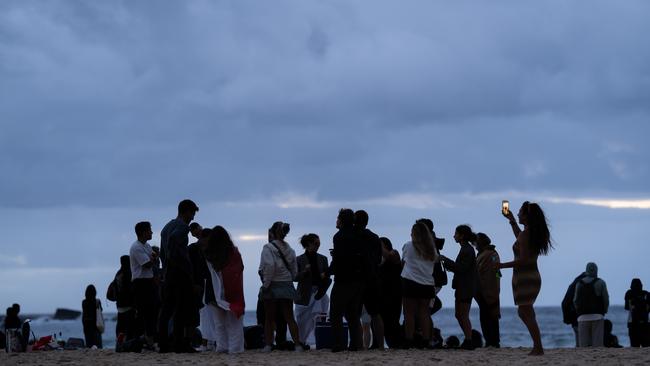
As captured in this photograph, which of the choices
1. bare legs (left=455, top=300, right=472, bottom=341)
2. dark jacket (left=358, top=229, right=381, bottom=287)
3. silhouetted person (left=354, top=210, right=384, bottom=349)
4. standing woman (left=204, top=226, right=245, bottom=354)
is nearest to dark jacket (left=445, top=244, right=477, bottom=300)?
bare legs (left=455, top=300, right=472, bottom=341)

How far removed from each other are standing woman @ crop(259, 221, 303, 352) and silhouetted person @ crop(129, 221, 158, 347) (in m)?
1.63

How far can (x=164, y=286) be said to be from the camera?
14.1 metres

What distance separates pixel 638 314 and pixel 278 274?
734 centimetres

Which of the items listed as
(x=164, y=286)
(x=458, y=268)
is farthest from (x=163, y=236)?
(x=458, y=268)

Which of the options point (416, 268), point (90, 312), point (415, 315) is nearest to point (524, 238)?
point (416, 268)

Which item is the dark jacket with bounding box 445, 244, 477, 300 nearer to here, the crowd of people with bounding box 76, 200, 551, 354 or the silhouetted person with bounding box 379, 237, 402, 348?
the crowd of people with bounding box 76, 200, 551, 354

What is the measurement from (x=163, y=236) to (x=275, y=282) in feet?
5.48

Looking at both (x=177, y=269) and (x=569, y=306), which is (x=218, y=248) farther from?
(x=569, y=306)

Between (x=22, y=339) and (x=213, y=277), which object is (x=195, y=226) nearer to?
(x=213, y=277)

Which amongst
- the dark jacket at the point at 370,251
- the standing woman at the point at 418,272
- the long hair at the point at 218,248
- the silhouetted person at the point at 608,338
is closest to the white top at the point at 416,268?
the standing woman at the point at 418,272

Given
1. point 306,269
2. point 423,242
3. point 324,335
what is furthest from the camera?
point 324,335

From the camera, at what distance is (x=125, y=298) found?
52.1 feet

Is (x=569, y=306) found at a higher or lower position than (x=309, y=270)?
lower

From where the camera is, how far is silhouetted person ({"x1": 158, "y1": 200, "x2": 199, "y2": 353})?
45.9ft
